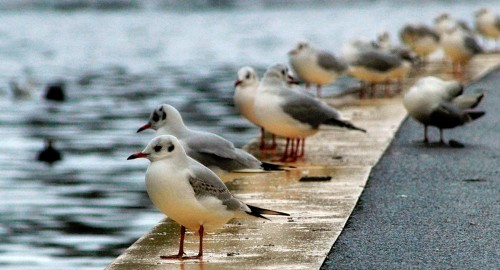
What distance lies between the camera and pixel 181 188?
25.2 feet

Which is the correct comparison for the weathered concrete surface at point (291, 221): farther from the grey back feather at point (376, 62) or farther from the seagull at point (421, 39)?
the seagull at point (421, 39)

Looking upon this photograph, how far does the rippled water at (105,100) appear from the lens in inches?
472

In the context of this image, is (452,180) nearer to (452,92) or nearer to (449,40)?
(452,92)

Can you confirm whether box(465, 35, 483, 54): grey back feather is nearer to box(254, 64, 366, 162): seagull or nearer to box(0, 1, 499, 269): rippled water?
box(0, 1, 499, 269): rippled water

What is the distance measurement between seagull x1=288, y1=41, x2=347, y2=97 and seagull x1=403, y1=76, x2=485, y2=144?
151 inches

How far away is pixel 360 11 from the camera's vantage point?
6538 cm

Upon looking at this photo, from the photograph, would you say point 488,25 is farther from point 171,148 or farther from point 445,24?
point 171,148

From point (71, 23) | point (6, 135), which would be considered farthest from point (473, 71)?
point (71, 23)

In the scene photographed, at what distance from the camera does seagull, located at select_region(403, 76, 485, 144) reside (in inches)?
522

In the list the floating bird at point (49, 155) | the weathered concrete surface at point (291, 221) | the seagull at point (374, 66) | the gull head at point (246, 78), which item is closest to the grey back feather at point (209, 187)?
the weathered concrete surface at point (291, 221)

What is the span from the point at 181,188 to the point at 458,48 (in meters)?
15.7

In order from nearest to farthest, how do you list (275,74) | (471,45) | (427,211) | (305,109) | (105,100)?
(427,211)
(305,109)
(275,74)
(471,45)
(105,100)

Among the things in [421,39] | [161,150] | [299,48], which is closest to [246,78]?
[299,48]

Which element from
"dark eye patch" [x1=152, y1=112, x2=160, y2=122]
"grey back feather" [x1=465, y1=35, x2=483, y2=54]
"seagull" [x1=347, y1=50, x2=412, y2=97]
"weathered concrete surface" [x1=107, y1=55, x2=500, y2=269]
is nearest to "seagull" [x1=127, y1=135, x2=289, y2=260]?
"weathered concrete surface" [x1=107, y1=55, x2=500, y2=269]
